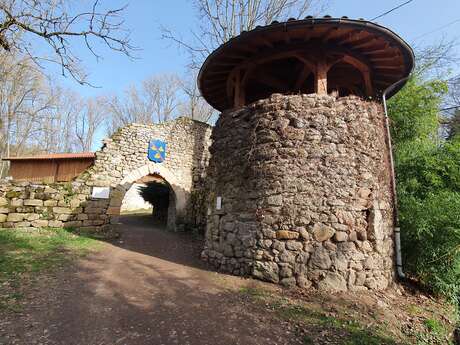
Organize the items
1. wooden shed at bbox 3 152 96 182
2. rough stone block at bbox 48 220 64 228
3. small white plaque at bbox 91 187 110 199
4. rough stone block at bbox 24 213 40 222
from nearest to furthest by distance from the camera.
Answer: rough stone block at bbox 24 213 40 222 → rough stone block at bbox 48 220 64 228 → small white plaque at bbox 91 187 110 199 → wooden shed at bbox 3 152 96 182

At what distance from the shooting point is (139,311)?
10.3 feet

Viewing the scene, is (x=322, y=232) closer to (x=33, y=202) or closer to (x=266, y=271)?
(x=266, y=271)

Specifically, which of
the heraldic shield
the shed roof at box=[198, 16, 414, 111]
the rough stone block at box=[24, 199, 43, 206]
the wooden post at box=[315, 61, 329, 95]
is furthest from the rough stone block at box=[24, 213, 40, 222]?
the wooden post at box=[315, 61, 329, 95]

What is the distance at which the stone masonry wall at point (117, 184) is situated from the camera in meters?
7.30

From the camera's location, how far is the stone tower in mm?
4141

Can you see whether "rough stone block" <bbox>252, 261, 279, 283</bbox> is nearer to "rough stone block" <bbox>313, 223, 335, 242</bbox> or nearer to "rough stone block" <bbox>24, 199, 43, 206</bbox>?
"rough stone block" <bbox>313, 223, 335, 242</bbox>

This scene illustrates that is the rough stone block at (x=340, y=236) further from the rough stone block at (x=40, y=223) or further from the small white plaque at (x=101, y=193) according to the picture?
the rough stone block at (x=40, y=223)

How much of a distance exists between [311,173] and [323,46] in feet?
8.41

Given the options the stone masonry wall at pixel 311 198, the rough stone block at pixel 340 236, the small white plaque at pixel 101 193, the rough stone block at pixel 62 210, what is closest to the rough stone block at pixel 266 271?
the stone masonry wall at pixel 311 198

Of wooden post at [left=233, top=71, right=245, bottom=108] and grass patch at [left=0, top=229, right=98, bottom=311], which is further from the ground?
wooden post at [left=233, top=71, right=245, bottom=108]

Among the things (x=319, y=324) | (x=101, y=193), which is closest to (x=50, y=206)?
(x=101, y=193)

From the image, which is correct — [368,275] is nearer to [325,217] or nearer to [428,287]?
[325,217]

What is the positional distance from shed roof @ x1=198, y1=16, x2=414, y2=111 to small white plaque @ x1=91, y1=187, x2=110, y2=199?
5.21 m

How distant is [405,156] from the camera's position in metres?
5.85
